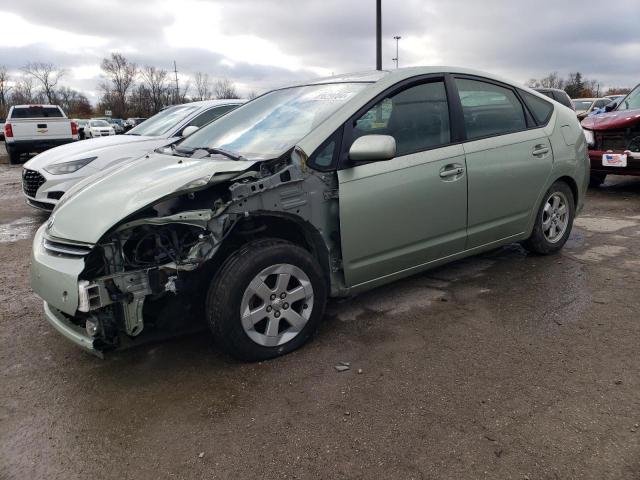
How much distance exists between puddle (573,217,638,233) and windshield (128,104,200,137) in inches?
206

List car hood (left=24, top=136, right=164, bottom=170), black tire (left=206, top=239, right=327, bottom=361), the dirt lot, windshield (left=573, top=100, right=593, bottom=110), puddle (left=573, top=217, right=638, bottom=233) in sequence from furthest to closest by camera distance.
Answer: windshield (left=573, top=100, right=593, bottom=110) < car hood (left=24, top=136, right=164, bottom=170) < puddle (left=573, top=217, right=638, bottom=233) < black tire (left=206, top=239, right=327, bottom=361) < the dirt lot

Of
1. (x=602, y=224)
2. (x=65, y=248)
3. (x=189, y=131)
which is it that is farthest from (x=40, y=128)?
(x=602, y=224)

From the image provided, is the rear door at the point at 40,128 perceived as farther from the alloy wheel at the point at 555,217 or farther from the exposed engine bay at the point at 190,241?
the alloy wheel at the point at 555,217

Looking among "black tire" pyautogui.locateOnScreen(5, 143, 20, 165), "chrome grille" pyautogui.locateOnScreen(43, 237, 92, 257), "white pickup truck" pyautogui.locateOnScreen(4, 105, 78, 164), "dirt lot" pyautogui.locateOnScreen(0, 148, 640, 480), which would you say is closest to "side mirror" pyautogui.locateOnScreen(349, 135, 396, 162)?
"dirt lot" pyautogui.locateOnScreen(0, 148, 640, 480)

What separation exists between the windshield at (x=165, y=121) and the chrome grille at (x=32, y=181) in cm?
147

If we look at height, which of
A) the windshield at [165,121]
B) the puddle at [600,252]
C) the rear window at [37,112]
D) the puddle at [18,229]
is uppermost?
the rear window at [37,112]

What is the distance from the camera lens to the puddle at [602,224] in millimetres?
5734

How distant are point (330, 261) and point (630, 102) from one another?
7.77 meters

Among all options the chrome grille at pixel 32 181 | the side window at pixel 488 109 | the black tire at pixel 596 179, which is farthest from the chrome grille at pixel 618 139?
the chrome grille at pixel 32 181

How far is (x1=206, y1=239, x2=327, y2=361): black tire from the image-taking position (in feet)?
9.01

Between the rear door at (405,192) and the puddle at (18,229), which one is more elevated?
the rear door at (405,192)

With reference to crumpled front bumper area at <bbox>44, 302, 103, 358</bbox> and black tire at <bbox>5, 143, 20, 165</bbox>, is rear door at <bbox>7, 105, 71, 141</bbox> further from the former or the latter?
crumpled front bumper area at <bbox>44, 302, 103, 358</bbox>

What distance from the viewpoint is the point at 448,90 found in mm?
3682

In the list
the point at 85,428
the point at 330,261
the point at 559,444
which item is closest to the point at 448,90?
the point at 330,261
